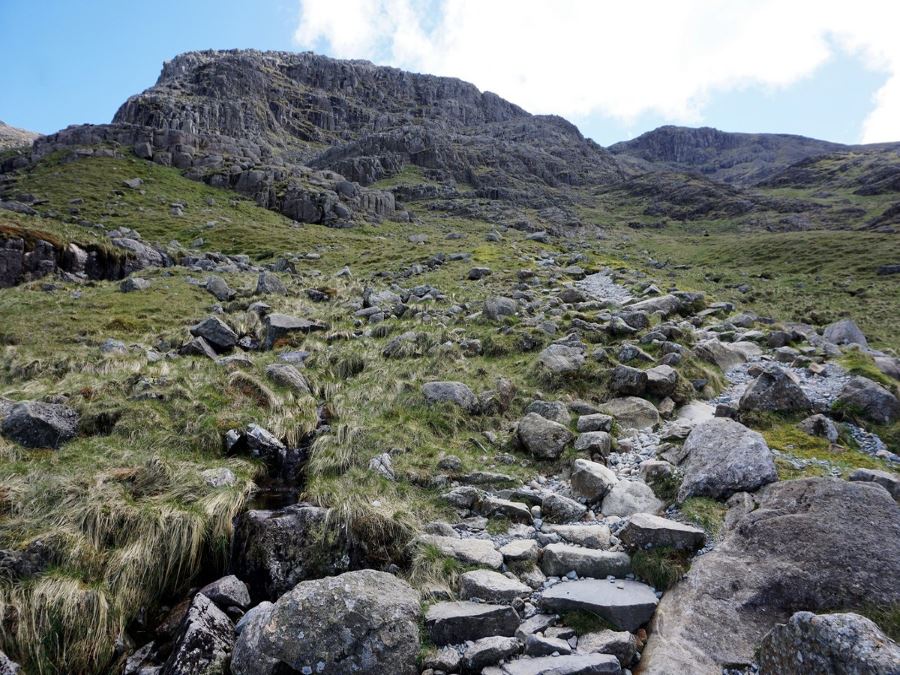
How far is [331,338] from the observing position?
19641mm

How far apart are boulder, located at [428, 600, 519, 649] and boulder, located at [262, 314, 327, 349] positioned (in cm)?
1522

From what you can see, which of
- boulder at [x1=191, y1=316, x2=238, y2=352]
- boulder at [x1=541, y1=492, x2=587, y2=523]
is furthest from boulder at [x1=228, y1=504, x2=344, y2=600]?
boulder at [x1=191, y1=316, x2=238, y2=352]

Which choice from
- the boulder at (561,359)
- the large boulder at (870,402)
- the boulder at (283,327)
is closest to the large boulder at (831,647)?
the large boulder at (870,402)

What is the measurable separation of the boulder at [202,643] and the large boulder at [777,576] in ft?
16.7

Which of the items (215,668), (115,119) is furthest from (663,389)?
(115,119)

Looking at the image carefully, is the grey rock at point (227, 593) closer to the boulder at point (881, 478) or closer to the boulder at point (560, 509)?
the boulder at point (560, 509)

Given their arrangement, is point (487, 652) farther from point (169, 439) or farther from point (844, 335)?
point (844, 335)

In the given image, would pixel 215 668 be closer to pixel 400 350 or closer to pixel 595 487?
A: pixel 595 487

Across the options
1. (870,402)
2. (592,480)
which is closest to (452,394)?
(592,480)

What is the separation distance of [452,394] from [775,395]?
7774 millimetres

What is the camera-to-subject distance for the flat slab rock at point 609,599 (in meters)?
5.82

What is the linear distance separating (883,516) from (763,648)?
9.14ft

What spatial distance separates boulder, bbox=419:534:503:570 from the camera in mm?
7113

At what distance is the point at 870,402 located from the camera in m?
10.1
